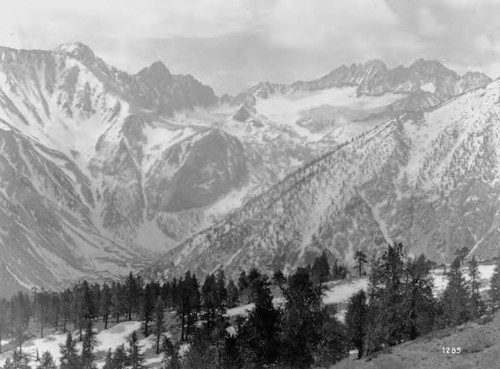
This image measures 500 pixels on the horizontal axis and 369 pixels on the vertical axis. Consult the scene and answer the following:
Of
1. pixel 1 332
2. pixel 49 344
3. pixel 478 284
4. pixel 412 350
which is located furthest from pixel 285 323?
pixel 1 332

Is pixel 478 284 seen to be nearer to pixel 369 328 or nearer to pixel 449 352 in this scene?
pixel 369 328

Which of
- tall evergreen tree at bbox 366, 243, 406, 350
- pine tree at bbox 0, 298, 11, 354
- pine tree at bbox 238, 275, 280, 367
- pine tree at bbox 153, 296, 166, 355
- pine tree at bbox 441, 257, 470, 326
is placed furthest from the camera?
pine tree at bbox 0, 298, 11, 354

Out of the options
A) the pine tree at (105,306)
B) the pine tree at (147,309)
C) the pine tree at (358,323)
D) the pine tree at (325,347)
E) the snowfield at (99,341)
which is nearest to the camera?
the pine tree at (325,347)

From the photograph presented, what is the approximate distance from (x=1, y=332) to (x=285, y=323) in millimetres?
128680

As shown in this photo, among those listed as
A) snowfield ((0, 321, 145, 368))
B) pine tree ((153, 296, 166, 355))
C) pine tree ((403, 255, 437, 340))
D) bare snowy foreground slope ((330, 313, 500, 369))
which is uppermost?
pine tree ((403, 255, 437, 340))

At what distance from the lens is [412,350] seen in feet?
195

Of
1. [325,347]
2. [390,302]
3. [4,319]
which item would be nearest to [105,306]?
[4,319]

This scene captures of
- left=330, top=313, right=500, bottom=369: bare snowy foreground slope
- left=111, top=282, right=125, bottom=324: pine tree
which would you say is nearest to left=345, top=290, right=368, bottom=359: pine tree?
left=330, top=313, right=500, bottom=369: bare snowy foreground slope

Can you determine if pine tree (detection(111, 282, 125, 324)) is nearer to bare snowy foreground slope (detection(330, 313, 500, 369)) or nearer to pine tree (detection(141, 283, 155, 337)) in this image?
pine tree (detection(141, 283, 155, 337))

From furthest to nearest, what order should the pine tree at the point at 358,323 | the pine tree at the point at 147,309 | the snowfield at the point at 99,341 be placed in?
the pine tree at the point at 147,309, the snowfield at the point at 99,341, the pine tree at the point at 358,323

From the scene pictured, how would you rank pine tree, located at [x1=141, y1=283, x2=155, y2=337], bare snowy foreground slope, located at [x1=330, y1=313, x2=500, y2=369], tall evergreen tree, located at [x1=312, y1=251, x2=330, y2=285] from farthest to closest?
1. tall evergreen tree, located at [x1=312, y1=251, x2=330, y2=285]
2. pine tree, located at [x1=141, y1=283, x2=155, y2=337]
3. bare snowy foreground slope, located at [x1=330, y1=313, x2=500, y2=369]

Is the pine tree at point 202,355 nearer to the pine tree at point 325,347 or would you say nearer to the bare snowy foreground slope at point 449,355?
the pine tree at point 325,347

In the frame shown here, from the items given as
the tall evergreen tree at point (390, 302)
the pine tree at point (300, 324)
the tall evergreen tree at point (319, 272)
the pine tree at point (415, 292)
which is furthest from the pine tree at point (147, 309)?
the pine tree at point (300, 324)

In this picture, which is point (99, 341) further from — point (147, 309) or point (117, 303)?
point (117, 303)
